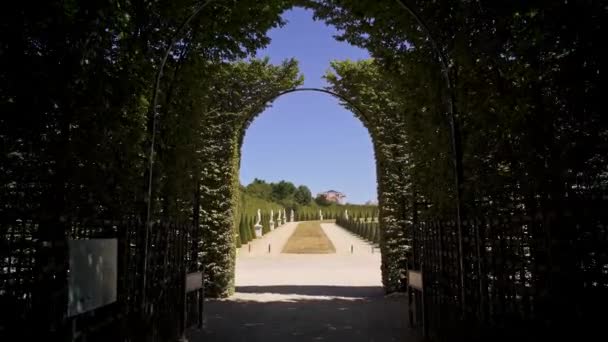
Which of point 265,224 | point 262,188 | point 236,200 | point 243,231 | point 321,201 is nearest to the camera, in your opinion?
point 236,200

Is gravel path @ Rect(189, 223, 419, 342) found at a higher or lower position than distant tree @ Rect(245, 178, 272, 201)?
lower

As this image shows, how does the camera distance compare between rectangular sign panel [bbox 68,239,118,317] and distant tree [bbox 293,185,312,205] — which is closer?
rectangular sign panel [bbox 68,239,118,317]

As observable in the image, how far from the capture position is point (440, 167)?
6.60 m

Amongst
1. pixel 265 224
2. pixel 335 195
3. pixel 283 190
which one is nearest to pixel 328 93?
pixel 265 224

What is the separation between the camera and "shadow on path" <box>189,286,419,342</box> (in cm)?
760

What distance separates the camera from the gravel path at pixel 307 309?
771 centimetres

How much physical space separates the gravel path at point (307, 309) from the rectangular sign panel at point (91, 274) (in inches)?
154

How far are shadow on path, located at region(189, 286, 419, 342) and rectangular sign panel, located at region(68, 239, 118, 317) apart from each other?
3913 millimetres

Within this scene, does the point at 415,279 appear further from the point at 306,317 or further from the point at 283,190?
the point at 283,190

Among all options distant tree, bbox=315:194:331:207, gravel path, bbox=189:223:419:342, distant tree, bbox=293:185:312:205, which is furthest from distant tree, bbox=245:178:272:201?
gravel path, bbox=189:223:419:342

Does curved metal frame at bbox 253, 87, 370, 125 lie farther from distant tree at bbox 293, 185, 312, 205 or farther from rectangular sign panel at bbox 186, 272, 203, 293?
distant tree at bbox 293, 185, 312, 205

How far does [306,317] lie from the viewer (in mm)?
9188

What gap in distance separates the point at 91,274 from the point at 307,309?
720cm

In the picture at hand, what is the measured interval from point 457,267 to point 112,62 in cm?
436
